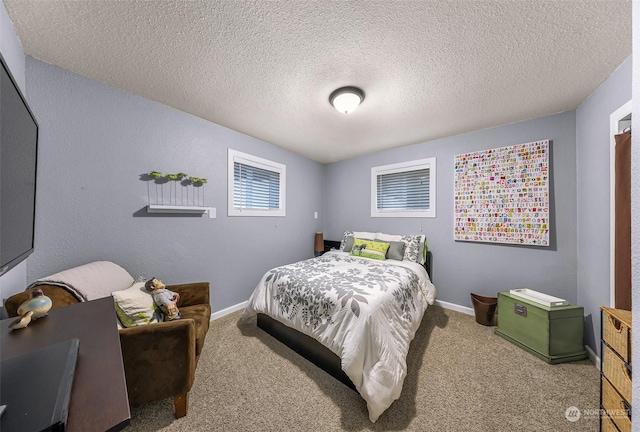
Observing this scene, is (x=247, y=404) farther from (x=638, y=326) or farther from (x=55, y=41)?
(x=55, y=41)

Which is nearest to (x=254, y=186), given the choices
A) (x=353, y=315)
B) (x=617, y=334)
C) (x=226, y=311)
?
(x=226, y=311)

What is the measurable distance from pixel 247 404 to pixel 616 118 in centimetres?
341

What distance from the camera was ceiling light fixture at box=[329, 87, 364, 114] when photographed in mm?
1916

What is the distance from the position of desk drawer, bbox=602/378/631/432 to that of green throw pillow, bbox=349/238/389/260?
1932mm

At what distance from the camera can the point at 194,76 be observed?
1.79 meters

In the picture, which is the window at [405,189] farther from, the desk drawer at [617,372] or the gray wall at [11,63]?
the gray wall at [11,63]

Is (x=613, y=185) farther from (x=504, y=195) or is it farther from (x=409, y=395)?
(x=409, y=395)

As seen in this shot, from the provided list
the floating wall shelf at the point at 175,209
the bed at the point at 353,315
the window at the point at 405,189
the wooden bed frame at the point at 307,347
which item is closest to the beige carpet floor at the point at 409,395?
the wooden bed frame at the point at 307,347

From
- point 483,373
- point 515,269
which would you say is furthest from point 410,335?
point 515,269

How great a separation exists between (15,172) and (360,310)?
1.88 metres

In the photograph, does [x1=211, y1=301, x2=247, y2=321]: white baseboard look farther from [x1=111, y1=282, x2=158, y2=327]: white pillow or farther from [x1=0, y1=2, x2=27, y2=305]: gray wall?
[x1=0, y1=2, x2=27, y2=305]: gray wall

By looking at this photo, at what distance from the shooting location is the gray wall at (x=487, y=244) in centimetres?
229

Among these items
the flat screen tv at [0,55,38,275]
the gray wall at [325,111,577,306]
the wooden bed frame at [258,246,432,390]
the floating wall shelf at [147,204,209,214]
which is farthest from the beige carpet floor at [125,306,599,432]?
the floating wall shelf at [147,204,209,214]

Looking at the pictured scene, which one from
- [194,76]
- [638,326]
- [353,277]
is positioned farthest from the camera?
[353,277]
